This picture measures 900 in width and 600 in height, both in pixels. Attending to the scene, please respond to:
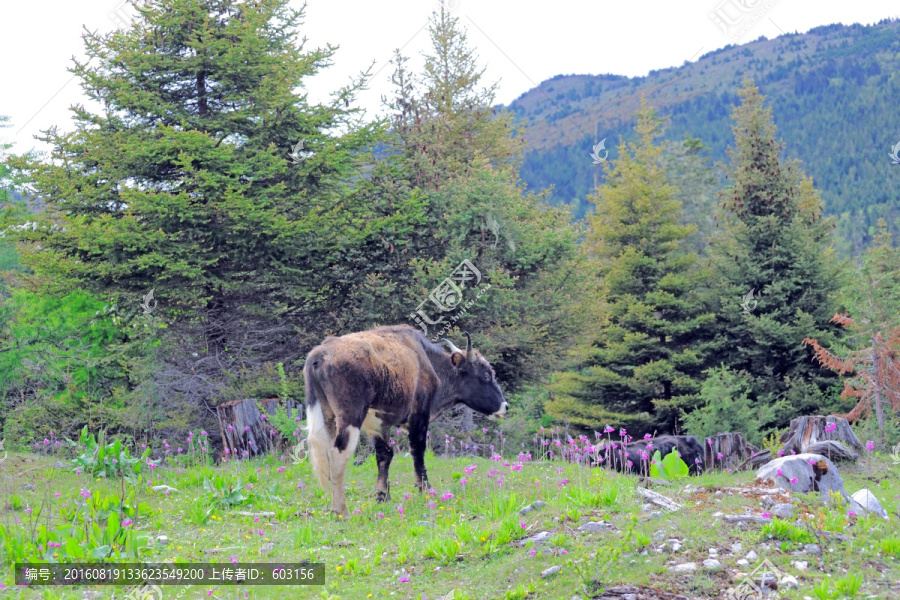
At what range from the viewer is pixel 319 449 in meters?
9.41

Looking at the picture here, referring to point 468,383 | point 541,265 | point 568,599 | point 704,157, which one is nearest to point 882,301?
point 541,265

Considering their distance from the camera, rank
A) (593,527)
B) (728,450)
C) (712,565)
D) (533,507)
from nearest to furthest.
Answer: (712,565) < (593,527) < (533,507) < (728,450)

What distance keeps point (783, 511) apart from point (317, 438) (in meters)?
5.30

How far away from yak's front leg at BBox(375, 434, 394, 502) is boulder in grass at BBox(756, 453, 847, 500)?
4678mm

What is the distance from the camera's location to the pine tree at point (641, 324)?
30.0 m

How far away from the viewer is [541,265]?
2205 cm

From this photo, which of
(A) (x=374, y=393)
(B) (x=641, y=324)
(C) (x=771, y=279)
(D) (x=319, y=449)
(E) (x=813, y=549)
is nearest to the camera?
(E) (x=813, y=549)

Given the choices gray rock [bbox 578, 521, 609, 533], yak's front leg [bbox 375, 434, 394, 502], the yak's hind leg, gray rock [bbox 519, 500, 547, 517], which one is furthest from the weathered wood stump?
gray rock [bbox 578, 521, 609, 533]

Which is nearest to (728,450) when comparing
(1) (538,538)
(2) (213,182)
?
(1) (538,538)

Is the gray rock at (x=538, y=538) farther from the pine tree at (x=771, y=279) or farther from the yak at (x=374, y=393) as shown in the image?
the pine tree at (x=771, y=279)

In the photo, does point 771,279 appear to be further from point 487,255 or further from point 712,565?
point 712,565

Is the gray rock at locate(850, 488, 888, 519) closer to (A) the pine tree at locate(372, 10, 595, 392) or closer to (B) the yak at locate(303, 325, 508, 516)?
(B) the yak at locate(303, 325, 508, 516)

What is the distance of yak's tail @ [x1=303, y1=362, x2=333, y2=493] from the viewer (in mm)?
9398

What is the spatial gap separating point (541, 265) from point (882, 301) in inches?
412
